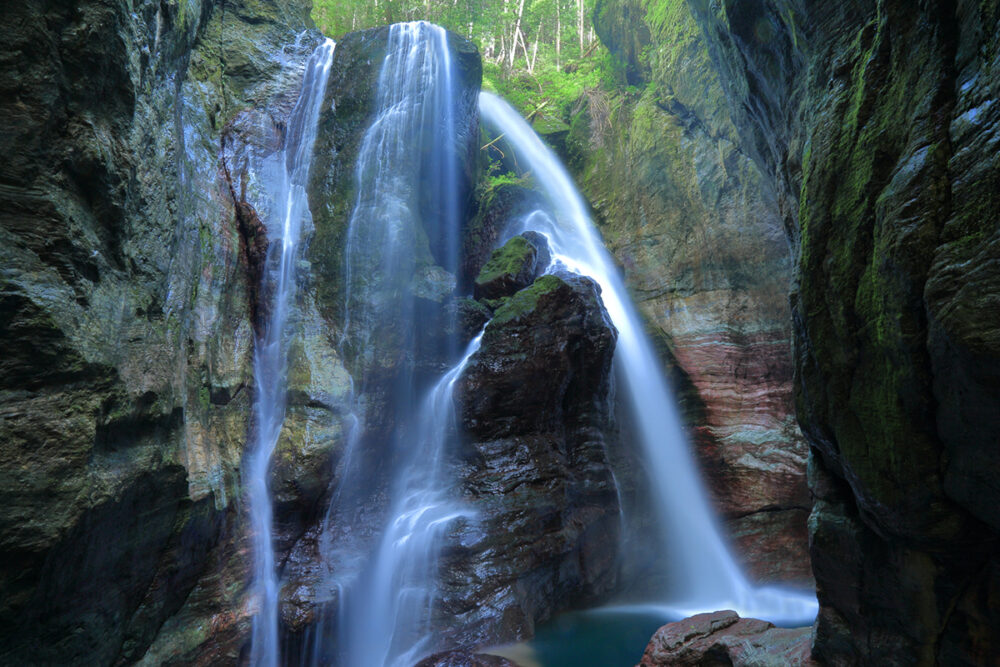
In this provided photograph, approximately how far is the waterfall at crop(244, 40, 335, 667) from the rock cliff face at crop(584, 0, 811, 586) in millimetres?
7761

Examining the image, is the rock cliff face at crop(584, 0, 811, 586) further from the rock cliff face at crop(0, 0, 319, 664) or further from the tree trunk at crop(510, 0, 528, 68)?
the rock cliff face at crop(0, 0, 319, 664)

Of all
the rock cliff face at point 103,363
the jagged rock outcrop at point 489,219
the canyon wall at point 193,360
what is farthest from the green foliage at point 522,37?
the rock cliff face at point 103,363

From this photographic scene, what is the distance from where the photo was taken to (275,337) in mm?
8953

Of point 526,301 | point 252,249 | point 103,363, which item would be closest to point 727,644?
point 526,301

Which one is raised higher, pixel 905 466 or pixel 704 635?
pixel 905 466

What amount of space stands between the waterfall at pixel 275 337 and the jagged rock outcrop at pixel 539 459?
8.34 ft

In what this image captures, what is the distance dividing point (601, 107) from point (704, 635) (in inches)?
548

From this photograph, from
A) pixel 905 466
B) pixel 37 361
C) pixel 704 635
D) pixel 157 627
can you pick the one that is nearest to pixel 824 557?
pixel 905 466

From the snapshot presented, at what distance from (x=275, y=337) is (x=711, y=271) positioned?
30.0 ft

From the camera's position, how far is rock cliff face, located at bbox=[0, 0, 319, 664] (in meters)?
3.61

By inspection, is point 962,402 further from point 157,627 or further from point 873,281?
point 157,627

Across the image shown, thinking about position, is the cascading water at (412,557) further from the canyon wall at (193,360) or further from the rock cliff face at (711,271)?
the rock cliff face at (711,271)

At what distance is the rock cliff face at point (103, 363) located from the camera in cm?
361

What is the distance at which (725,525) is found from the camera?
962 cm
